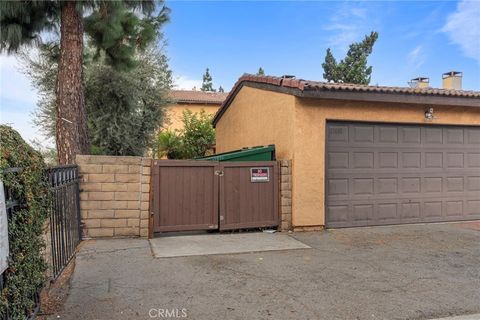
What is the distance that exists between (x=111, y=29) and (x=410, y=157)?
7.90 metres

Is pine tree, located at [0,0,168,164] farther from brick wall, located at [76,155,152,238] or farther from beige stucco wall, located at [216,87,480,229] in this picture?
beige stucco wall, located at [216,87,480,229]

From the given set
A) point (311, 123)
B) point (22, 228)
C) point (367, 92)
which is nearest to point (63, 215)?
point (22, 228)

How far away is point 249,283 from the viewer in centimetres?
497

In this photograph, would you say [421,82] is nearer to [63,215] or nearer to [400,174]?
[400,174]

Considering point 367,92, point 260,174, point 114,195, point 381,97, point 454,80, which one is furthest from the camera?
point 454,80

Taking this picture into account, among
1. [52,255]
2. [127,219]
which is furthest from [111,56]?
[52,255]

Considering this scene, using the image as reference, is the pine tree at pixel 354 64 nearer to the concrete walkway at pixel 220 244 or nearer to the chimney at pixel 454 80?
the chimney at pixel 454 80

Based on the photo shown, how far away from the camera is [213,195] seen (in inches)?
312

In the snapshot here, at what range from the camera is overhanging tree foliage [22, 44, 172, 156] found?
1398cm

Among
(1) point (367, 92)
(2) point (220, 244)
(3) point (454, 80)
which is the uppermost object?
(3) point (454, 80)

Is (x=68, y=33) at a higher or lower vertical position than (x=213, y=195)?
higher

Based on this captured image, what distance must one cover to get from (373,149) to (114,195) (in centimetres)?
571

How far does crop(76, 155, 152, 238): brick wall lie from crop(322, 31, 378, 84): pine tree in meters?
30.4

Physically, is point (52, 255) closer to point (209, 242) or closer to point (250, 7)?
point (209, 242)
